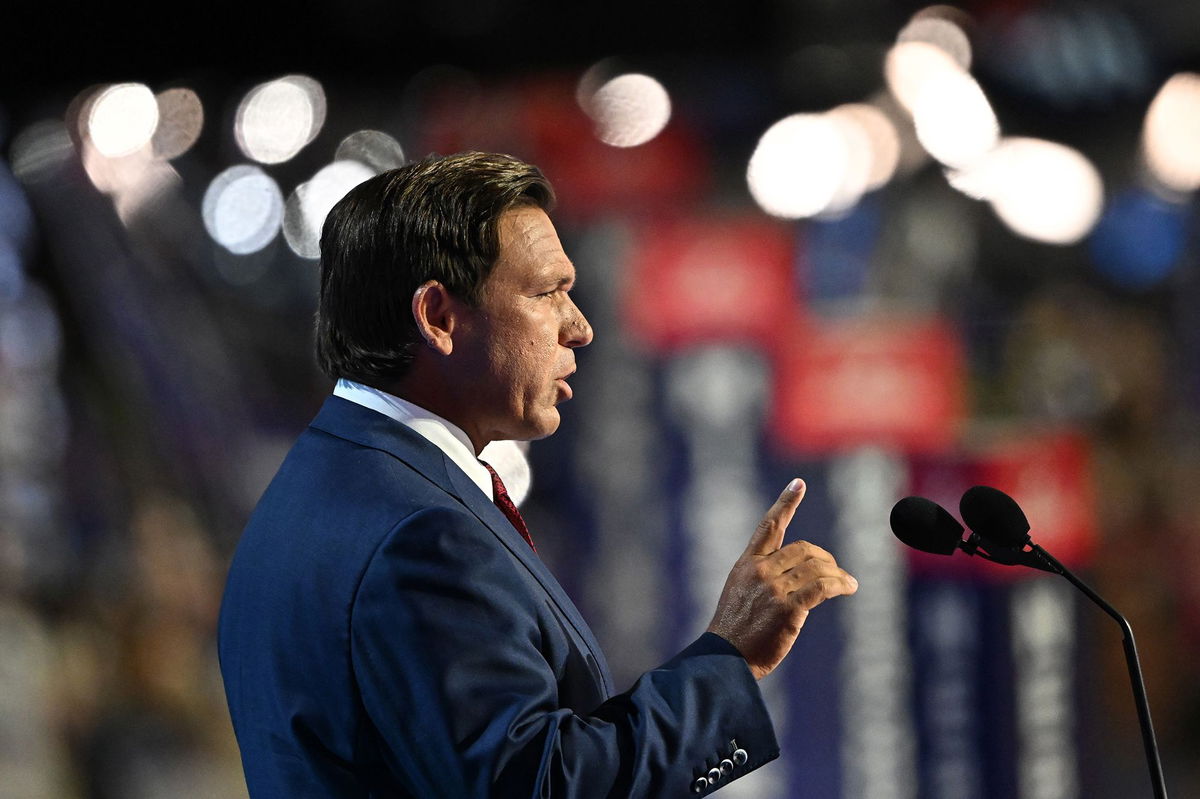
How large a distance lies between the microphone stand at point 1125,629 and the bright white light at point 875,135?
9.39 feet

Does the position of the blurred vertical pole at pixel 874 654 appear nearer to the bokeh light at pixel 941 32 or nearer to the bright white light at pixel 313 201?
the bokeh light at pixel 941 32

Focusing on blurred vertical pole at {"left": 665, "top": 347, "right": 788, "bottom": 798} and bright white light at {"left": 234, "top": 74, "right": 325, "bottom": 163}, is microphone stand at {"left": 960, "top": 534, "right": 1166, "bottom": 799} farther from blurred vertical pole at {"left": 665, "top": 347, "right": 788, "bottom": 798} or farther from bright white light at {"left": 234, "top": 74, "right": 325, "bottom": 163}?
bright white light at {"left": 234, "top": 74, "right": 325, "bottom": 163}

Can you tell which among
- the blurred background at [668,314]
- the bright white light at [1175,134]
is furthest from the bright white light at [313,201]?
the bright white light at [1175,134]

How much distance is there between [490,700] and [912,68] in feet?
10.8

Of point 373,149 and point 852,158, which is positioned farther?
point 373,149

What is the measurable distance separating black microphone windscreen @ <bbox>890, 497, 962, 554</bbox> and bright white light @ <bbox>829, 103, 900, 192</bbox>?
112 inches

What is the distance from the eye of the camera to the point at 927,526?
3.88ft

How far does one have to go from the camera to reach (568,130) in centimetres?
398

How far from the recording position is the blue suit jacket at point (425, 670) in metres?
0.96

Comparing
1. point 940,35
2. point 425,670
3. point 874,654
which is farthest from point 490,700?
point 940,35

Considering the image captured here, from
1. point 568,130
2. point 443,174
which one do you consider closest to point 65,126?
point 568,130

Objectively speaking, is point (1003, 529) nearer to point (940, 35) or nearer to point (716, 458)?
point (716, 458)

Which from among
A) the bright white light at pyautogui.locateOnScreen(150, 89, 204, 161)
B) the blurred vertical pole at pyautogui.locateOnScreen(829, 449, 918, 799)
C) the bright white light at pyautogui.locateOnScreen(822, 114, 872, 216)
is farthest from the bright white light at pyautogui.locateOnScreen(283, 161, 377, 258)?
the blurred vertical pole at pyautogui.locateOnScreen(829, 449, 918, 799)

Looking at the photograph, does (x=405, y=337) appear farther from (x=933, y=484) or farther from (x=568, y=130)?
(x=568, y=130)
